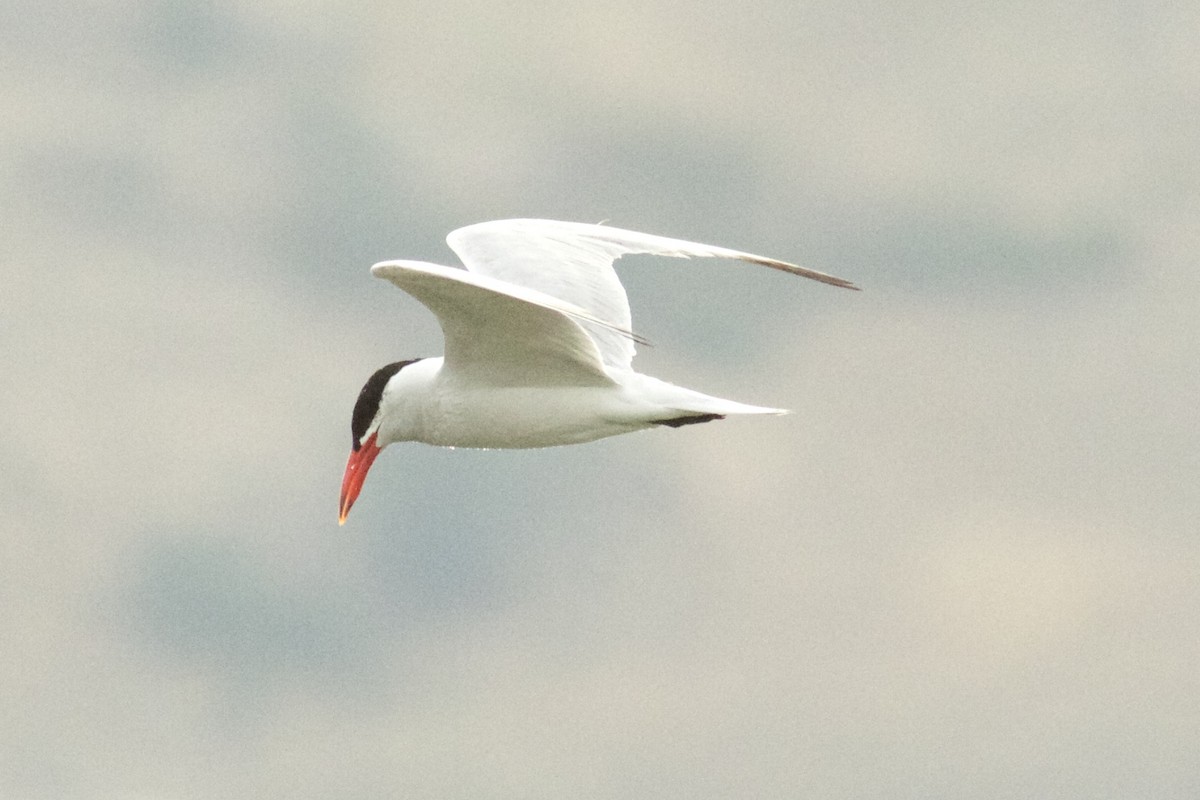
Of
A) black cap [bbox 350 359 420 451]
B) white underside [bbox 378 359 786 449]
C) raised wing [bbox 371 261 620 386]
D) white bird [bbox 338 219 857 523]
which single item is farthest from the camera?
black cap [bbox 350 359 420 451]

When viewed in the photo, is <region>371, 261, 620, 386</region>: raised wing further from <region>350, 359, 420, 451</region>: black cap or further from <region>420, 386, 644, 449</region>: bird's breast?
<region>350, 359, 420, 451</region>: black cap

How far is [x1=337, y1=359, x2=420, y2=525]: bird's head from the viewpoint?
10.7 metres

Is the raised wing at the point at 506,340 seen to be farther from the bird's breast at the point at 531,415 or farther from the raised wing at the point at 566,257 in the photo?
the raised wing at the point at 566,257

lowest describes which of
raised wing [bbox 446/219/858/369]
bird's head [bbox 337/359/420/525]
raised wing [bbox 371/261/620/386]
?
bird's head [bbox 337/359/420/525]

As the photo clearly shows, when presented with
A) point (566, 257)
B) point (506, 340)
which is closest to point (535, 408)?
point (506, 340)

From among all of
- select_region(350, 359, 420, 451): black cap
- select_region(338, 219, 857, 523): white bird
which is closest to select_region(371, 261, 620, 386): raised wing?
select_region(338, 219, 857, 523): white bird

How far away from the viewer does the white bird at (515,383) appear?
9.58 meters

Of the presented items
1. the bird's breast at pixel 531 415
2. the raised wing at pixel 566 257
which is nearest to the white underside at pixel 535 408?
the bird's breast at pixel 531 415

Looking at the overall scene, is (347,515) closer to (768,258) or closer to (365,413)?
(365,413)

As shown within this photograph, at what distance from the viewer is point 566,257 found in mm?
11500

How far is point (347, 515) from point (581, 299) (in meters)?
1.67

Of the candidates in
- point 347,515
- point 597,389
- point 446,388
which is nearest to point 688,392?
point 597,389

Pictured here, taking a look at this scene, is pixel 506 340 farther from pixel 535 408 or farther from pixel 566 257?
pixel 566 257

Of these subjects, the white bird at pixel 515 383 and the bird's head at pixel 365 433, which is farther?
the bird's head at pixel 365 433
